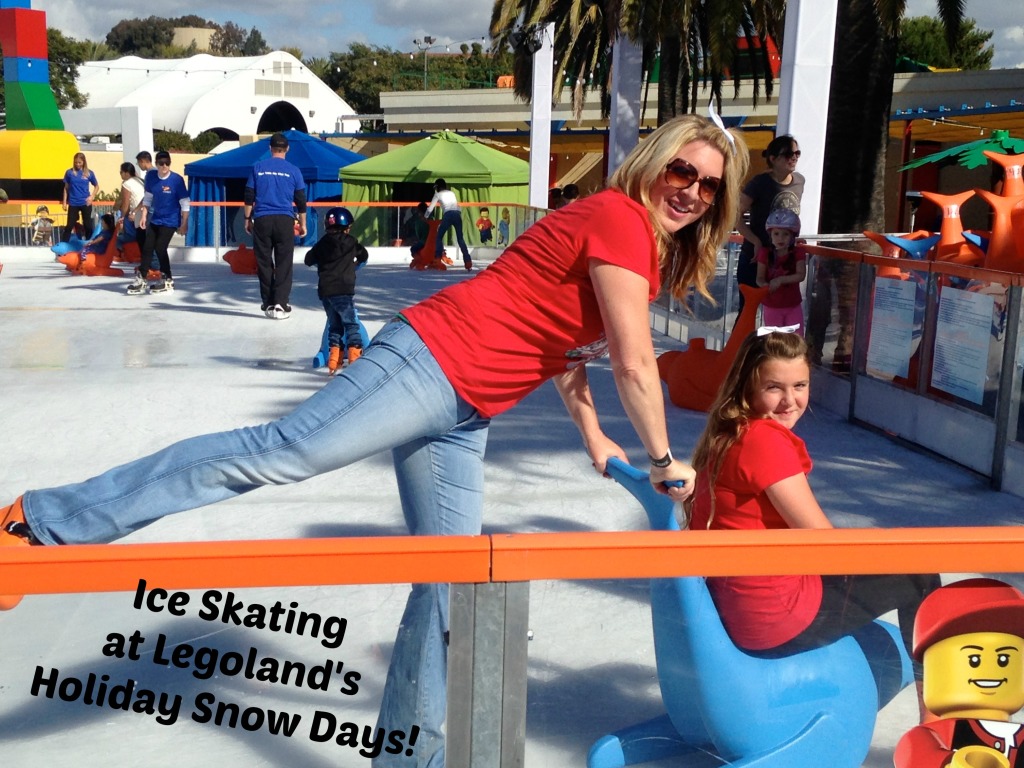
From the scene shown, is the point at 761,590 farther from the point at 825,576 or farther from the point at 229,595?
the point at 229,595

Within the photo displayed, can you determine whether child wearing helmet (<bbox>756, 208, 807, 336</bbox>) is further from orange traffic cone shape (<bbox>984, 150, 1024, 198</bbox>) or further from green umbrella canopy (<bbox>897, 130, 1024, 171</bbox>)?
green umbrella canopy (<bbox>897, 130, 1024, 171</bbox>)

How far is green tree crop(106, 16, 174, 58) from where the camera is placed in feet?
428

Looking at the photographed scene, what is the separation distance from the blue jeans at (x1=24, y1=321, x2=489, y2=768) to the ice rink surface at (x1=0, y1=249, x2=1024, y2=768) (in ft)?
0.82

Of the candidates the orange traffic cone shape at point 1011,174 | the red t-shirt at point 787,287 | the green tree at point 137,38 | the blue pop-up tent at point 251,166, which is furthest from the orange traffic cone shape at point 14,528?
the green tree at point 137,38

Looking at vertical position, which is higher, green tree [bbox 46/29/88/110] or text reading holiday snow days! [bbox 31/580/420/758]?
green tree [bbox 46/29/88/110]

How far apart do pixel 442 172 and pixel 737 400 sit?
21.9 metres

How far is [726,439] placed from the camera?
2512 mm

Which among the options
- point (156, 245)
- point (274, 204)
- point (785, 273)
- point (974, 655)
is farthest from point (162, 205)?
point (974, 655)

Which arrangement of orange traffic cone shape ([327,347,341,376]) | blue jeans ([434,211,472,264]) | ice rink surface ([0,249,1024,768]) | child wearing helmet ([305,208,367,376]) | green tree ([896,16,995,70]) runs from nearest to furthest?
ice rink surface ([0,249,1024,768]) < child wearing helmet ([305,208,367,376]) < orange traffic cone shape ([327,347,341,376]) < blue jeans ([434,211,472,264]) < green tree ([896,16,995,70])

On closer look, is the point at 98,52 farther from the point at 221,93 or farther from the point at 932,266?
the point at 932,266

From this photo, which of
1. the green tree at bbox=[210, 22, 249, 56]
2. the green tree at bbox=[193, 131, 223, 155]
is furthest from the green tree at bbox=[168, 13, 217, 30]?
the green tree at bbox=[193, 131, 223, 155]

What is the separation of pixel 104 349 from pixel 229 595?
8322 mm

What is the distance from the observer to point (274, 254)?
36.2 ft

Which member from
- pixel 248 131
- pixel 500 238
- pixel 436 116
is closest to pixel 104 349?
pixel 500 238
